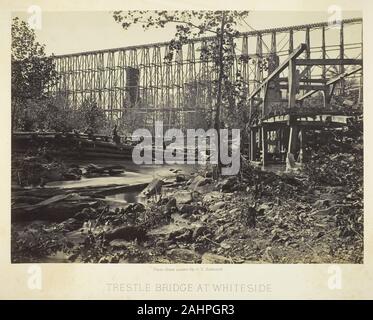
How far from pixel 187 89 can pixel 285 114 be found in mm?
801

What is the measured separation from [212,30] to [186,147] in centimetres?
94

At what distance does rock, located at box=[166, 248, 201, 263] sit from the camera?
13.7 feet

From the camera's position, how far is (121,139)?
427 centimetres

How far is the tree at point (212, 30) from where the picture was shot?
166 inches

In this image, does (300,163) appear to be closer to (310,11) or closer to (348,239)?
(348,239)

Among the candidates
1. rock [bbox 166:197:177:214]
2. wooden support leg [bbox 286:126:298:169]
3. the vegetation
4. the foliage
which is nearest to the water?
rock [bbox 166:197:177:214]

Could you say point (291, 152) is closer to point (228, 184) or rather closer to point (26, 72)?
point (228, 184)

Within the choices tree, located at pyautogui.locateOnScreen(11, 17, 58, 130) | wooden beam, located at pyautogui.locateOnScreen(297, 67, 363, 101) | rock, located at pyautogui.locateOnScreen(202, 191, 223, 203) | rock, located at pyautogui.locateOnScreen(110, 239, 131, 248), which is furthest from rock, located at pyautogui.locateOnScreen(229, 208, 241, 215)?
tree, located at pyautogui.locateOnScreen(11, 17, 58, 130)

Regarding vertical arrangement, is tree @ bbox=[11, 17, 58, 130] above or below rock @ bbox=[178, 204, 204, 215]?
above

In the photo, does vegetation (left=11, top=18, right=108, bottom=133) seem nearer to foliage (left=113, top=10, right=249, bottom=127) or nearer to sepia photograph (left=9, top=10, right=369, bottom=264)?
sepia photograph (left=9, top=10, right=369, bottom=264)

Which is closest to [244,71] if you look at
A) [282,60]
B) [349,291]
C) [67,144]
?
[282,60]

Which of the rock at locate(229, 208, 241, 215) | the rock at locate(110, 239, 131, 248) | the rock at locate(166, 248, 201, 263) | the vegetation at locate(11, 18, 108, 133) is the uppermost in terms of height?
the vegetation at locate(11, 18, 108, 133)

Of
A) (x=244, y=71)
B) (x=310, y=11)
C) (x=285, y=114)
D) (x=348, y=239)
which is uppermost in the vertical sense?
(x=310, y=11)

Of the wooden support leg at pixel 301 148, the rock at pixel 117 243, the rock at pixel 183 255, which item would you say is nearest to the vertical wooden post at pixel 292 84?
the wooden support leg at pixel 301 148
